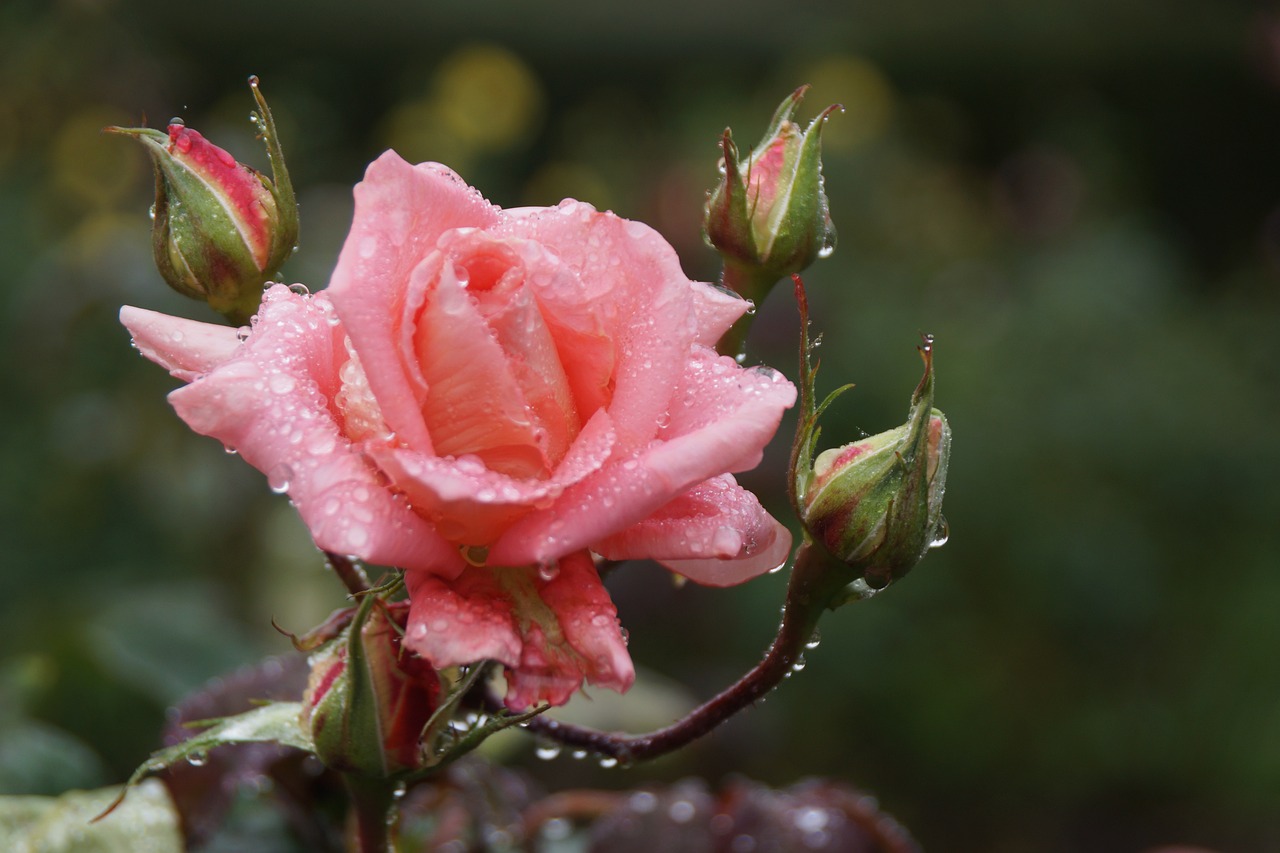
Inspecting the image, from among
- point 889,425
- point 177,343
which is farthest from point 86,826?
point 889,425

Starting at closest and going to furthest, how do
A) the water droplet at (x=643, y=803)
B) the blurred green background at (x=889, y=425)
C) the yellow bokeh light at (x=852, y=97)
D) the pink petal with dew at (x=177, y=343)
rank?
the pink petal with dew at (x=177, y=343) < the water droplet at (x=643, y=803) < the blurred green background at (x=889, y=425) < the yellow bokeh light at (x=852, y=97)

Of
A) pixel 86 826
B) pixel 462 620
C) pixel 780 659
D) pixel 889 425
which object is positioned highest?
pixel 462 620

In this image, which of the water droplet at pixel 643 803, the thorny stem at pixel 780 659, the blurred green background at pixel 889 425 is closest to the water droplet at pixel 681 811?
the water droplet at pixel 643 803

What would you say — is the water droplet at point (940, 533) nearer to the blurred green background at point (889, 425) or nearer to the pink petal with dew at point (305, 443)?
the pink petal with dew at point (305, 443)

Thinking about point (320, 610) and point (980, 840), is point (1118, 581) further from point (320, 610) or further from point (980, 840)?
point (320, 610)

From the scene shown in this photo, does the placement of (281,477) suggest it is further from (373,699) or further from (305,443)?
(373,699)

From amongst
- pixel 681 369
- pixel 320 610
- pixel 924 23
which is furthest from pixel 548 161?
pixel 681 369
